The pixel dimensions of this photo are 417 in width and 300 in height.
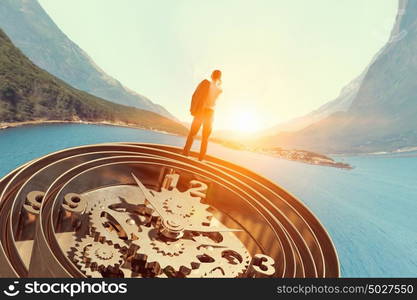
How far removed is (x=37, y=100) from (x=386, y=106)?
8683 cm

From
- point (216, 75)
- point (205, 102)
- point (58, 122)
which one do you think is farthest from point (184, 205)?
point (58, 122)

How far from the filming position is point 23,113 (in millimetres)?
36062

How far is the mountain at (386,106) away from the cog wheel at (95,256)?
2243 inches

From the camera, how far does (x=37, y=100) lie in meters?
38.9

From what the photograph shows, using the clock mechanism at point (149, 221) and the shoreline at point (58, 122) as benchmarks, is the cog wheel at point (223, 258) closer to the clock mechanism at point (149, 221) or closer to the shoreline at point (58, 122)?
the clock mechanism at point (149, 221)

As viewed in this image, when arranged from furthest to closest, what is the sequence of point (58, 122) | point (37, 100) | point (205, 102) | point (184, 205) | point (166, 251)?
point (58, 122)
point (37, 100)
point (205, 102)
point (184, 205)
point (166, 251)

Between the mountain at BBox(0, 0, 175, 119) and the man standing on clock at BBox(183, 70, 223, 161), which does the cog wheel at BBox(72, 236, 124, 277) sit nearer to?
the man standing on clock at BBox(183, 70, 223, 161)

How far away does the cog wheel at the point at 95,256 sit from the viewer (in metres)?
4.88

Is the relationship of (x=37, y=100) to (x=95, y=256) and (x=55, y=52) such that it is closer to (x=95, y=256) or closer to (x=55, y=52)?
(x=95, y=256)

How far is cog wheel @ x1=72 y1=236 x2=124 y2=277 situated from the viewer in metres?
4.88

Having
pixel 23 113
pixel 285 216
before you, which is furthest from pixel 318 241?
pixel 23 113

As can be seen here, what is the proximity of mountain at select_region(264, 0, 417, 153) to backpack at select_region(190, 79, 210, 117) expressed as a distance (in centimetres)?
5481

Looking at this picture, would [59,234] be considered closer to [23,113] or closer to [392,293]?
[392,293]

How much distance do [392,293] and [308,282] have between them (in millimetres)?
1359
